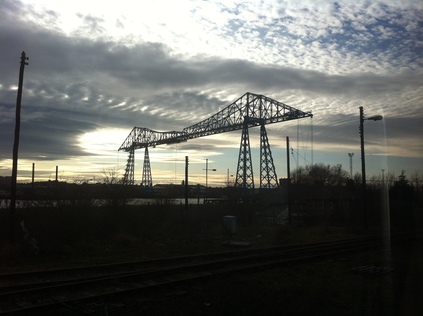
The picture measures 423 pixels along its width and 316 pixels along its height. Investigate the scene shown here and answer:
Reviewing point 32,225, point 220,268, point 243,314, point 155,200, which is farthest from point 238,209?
point 243,314

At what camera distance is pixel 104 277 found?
969 centimetres

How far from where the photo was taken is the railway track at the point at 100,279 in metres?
7.68

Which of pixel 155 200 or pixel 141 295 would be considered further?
pixel 155 200

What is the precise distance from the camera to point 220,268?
11805 millimetres

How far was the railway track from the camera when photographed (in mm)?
7684

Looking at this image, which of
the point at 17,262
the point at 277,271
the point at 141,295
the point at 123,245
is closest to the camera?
the point at 141,295

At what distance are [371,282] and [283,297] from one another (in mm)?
3341

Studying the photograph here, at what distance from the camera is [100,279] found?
30.4 feet

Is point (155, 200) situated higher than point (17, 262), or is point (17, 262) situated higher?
point (155, 200)

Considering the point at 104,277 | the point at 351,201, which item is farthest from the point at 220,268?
the point at 351,201

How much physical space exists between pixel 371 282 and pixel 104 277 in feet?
22.8

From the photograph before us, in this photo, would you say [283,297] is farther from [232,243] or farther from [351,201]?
[351,201]

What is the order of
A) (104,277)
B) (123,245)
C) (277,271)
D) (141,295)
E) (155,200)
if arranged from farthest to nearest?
(155,200) < (123,245) < (277,271) < (104,277) < (141,295)

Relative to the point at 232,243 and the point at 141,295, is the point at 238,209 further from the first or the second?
the point at 141,295
